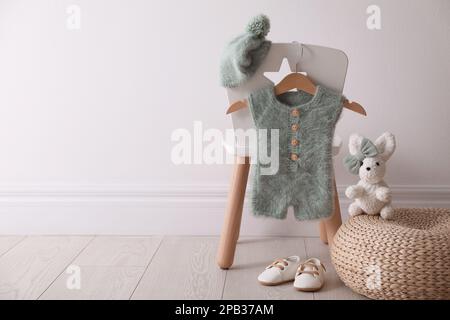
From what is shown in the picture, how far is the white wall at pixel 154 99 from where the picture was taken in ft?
6.49

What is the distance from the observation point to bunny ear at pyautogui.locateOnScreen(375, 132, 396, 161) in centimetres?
159

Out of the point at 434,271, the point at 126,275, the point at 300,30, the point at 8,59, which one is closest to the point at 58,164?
the point at 8,59

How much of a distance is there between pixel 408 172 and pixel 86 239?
117 cm

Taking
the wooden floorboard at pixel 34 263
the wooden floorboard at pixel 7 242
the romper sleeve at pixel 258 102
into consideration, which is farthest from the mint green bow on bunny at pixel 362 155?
the wooden floorboard at pixel 7 242

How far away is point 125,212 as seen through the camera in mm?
2104

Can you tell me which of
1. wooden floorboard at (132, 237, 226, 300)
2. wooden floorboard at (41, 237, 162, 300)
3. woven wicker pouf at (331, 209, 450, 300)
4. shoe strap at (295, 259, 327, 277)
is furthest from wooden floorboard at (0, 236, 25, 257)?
woven wicker pouf at (331, 209, 450, 300)

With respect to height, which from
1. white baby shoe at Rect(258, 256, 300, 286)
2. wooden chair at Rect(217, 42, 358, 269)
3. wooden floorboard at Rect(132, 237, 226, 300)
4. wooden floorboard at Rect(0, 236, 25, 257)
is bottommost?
wooden floorboard at Rect(0, 236, 25, 257)

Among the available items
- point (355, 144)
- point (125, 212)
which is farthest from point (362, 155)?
point (125, 212)

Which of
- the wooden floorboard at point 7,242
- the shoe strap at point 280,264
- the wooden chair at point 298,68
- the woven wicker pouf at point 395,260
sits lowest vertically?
the wooden floorboard at point 7,242

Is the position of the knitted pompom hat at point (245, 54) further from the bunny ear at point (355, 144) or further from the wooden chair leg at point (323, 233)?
the wooden chair leg at point (323, 233)

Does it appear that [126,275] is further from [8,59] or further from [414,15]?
[414,15]

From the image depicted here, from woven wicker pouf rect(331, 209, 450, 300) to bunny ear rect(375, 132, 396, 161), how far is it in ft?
0.63

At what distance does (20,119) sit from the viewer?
6.85 feet

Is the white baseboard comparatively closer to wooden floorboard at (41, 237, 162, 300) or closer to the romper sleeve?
wooden floorboard at (41, 237, 162, 300)
